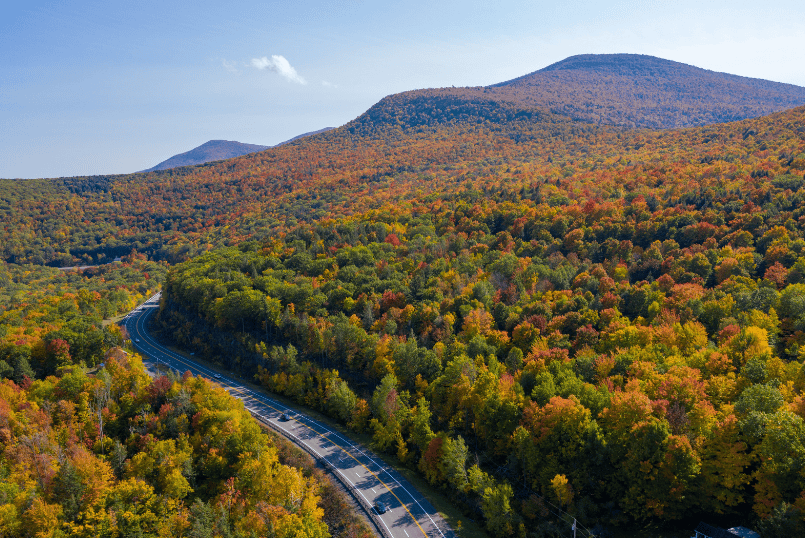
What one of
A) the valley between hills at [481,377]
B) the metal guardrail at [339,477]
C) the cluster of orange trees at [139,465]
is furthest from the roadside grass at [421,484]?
the cluster of orange trees at [139,465]

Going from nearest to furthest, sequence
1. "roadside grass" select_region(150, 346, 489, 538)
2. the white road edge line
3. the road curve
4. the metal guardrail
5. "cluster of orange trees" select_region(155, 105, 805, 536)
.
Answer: "cluster of orange trees" select_region(155, 105, 805, 536) < "roadside grass" select_region(150, 346, 489, 538) < the metal guardrail < the road curve < the white road edge line

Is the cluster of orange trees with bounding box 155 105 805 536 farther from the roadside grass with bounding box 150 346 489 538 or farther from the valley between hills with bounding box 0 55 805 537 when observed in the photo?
the roadside grass with bounding box 150 346 489 538

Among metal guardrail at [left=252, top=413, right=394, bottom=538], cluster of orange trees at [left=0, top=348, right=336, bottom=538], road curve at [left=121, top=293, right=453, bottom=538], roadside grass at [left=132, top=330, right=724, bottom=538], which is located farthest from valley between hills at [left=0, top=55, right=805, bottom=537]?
road curve at [left=121, top=293, right=453, bottom=538]

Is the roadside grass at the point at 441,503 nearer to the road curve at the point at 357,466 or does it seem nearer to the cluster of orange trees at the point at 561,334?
the road curve at the point at 357,466

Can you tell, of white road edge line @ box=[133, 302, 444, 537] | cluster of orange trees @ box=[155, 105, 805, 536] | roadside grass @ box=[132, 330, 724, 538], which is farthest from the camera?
white road edge line @ box=[133, 302, 444, 537]

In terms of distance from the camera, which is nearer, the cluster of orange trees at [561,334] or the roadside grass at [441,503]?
the roadside grass at [441,503]

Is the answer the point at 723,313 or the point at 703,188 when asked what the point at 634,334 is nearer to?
the point at 723,313
